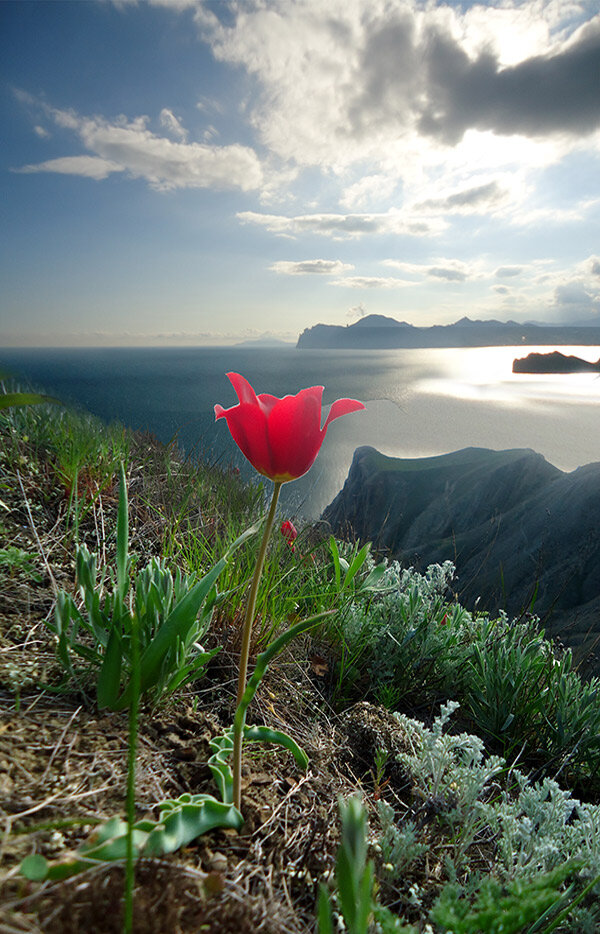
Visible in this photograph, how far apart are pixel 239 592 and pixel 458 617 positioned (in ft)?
4.33

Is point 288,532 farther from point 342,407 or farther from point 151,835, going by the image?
point 151,835

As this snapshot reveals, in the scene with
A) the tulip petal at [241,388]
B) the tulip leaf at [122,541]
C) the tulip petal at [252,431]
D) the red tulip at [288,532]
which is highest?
the tulip petal at [241,388]

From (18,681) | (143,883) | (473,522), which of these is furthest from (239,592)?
(473,522)

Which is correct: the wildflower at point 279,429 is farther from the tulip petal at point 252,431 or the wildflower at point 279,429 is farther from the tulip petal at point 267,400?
the tulip petal at point 267,400

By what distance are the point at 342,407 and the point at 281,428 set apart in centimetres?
17

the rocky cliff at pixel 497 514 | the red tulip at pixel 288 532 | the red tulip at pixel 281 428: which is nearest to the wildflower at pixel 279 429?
the red tulip at pixel 281 428

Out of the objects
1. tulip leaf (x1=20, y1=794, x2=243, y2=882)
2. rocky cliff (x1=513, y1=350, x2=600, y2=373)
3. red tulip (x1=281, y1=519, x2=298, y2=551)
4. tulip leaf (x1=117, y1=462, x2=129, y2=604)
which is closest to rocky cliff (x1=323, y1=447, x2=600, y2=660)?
rocky cliff (x1=513, y1=350, x2=600, y2=373)

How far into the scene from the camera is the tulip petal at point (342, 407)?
51.1 inches

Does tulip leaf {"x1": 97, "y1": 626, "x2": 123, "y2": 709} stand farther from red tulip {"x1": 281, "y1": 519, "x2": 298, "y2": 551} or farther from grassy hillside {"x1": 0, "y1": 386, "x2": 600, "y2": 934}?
red tulip {"x1": 281, "y1": 519, "x2": 298, "y2": 551}

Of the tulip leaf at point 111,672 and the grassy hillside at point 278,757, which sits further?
the tulip leaf at point 111,672

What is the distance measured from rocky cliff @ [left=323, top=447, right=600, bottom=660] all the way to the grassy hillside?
8322mm

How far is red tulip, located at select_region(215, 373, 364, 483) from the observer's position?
4.13 ft

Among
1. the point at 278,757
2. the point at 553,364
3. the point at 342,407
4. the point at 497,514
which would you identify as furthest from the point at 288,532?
the point at 553,364

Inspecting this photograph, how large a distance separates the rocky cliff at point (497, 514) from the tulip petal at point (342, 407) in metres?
9.57
